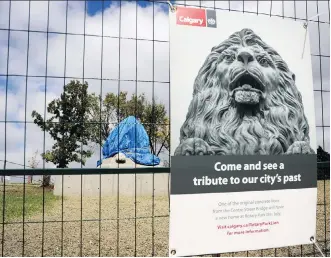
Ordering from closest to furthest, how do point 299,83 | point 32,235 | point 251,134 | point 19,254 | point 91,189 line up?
point 251,134 < point 299,83 < point 19,254 < point 32,235 < point 91,189

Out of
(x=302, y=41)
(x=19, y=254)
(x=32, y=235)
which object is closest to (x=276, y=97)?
(x=302, y=41)

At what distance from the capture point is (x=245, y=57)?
10.8ft

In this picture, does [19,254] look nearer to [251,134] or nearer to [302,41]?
Answer: [251,134]

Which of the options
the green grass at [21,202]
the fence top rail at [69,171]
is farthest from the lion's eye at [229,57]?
the green grass at [21,202]

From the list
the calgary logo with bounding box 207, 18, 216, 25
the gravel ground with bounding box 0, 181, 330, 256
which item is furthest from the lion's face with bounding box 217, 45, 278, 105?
the gravel ground with bounding box 0, 181, 330, 256

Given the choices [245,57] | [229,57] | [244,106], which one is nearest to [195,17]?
[229,57]

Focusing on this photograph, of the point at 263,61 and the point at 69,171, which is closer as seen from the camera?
the point at 69,171

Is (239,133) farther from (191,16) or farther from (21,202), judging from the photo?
(21,202)

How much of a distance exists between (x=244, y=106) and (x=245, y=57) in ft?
1.55

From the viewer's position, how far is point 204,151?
3.07 metres

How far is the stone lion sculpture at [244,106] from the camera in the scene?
3086 millimetres

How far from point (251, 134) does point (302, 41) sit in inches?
44.5

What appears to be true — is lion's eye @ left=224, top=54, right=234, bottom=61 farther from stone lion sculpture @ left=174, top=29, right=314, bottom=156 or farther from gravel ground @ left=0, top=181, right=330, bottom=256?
gravel ground @ left=0, top=181, right=330, bottom=256

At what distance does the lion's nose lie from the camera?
10.7 feet
